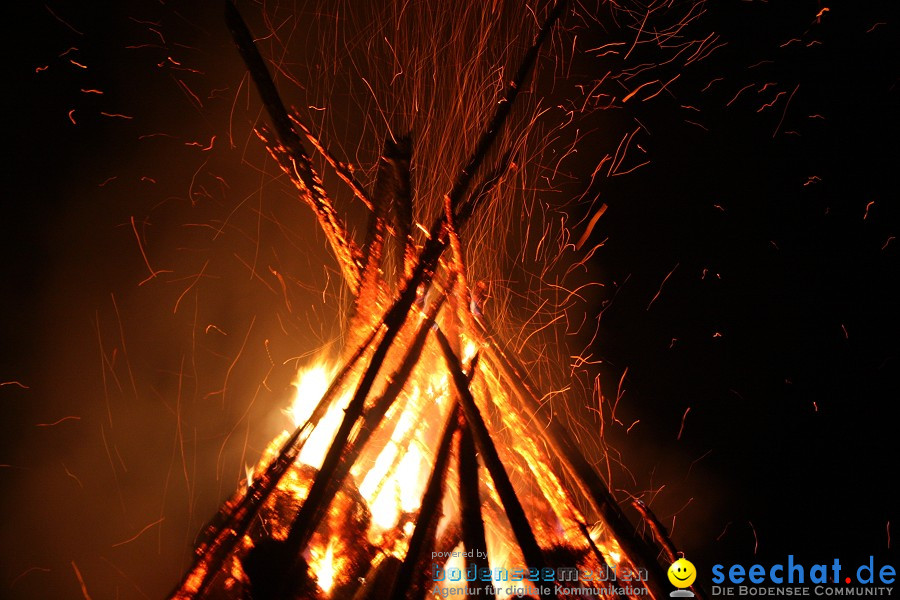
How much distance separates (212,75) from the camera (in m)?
3.85

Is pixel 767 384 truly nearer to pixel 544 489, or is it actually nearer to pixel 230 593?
pixel 544 489

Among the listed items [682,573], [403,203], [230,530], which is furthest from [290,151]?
[682,573]

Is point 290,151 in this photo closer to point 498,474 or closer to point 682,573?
point 498,474

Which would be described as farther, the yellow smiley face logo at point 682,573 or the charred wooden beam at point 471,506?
the yellow smiley face logo at point 682,573

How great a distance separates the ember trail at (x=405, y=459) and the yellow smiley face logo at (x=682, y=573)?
0.56ft

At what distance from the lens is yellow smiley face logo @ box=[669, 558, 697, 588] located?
2.63 metres

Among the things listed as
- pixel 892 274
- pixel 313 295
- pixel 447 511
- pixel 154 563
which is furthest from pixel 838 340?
pixel 154 563

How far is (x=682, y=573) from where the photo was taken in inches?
105

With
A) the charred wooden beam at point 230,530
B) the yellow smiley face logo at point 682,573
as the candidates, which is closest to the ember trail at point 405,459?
the charred wooden beam at point 230,530

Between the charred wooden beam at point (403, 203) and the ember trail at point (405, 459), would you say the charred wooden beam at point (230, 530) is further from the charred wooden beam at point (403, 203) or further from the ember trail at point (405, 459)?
the charred wooden beam at point (403, 203)

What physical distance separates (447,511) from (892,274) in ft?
19.5

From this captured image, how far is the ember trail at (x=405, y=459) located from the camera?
2.21m

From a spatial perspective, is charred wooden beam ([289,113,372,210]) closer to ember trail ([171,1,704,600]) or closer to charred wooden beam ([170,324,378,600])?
ember trail ([171,1,704,600])

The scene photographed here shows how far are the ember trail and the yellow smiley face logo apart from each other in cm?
17
